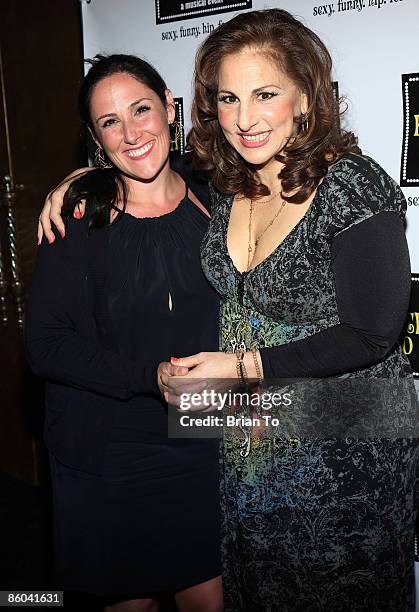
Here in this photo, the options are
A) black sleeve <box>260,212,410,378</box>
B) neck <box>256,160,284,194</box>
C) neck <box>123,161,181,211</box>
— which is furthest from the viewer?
neck <box>123,161,181,211</box>

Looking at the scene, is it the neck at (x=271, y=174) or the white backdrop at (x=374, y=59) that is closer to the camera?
the neck at (x=271, y=174)

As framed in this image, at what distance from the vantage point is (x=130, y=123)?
184cm

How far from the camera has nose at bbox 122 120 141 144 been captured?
183cm

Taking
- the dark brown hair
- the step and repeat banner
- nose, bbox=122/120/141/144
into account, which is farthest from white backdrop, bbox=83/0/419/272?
nose, bbox=122/120/141/144

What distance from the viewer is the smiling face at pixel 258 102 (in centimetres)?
161

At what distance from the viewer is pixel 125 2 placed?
256 cm

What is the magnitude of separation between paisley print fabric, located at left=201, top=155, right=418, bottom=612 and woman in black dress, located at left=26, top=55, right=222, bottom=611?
0.15 m

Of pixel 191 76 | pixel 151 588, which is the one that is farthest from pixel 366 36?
pixel 151 588

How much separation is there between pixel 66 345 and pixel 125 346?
5.7 inches

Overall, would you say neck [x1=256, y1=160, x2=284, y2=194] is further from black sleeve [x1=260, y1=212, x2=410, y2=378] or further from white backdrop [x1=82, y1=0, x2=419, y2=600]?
white backdrop [x1=82, y1=0, x2=419, y2=600]

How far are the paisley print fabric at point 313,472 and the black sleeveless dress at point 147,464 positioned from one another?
120 mm

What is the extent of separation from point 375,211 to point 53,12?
203 centimetres

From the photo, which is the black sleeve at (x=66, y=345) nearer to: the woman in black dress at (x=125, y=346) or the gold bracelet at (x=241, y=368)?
the woman in black dress at (x=125, y=346)

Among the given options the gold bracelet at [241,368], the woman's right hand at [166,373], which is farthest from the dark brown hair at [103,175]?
the gold bracelet at [241,368]
